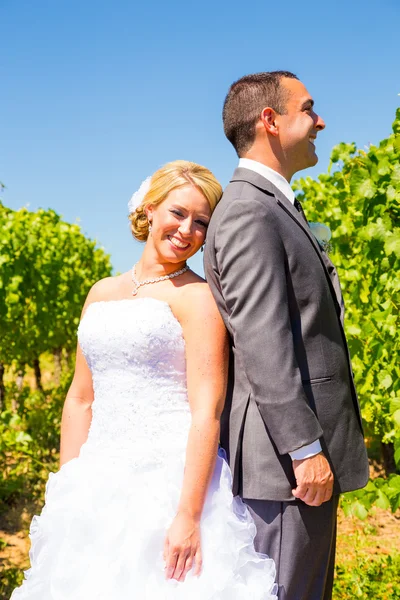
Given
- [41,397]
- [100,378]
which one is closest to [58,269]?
[41,397]

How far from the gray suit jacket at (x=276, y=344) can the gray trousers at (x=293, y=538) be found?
60mm

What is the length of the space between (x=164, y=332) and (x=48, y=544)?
→ 2.55ft

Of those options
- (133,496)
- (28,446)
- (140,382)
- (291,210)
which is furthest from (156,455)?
(28,446)

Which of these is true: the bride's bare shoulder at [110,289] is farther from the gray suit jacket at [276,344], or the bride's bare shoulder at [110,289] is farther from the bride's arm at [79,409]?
the gray suit jacket at [276,344]

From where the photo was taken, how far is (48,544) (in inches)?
83.4

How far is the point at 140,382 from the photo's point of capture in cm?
222

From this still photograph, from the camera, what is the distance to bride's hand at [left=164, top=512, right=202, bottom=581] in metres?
1.91

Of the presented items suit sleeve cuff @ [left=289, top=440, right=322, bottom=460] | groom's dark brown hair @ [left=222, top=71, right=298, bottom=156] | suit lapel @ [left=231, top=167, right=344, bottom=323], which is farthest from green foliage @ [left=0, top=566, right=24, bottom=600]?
groom's dark brown hair @ [left=222, top=71, right=298, bottom=156]

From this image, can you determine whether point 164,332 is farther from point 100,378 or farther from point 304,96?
point 304,96

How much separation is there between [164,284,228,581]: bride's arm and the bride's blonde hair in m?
0.34

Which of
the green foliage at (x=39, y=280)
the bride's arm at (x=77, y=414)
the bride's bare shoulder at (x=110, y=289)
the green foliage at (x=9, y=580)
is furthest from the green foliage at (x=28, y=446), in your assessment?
the bride's bare shoulder at (x=110, y=289)

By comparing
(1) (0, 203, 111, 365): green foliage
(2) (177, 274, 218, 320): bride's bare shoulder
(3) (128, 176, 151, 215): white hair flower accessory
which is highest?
(1) (0, 203, 111, 365): green foliage

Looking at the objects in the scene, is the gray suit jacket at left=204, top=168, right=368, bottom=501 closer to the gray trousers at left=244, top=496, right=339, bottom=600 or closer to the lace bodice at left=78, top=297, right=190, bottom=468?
the gray trousers at left=244, top=496, right=339, bottom=600

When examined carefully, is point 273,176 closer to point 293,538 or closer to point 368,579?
point 293,538
